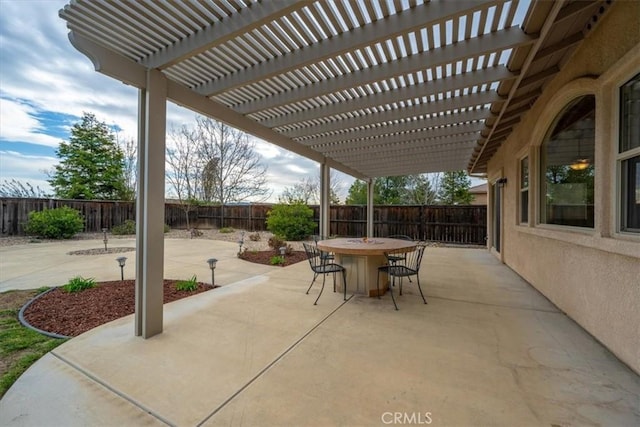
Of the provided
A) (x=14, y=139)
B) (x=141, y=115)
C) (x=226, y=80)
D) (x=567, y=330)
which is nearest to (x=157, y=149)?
(x=141, y=115)

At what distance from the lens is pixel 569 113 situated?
10.5 ft

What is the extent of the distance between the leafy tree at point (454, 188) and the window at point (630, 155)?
640 inches

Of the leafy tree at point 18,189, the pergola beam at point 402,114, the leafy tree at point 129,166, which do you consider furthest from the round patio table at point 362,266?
the leafy tree at point 129,166

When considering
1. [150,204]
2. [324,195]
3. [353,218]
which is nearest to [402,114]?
[324,195]

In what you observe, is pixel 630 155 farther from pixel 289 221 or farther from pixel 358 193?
pixel 358 193

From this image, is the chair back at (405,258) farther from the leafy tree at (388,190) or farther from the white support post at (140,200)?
the leafy tree at (388,190)

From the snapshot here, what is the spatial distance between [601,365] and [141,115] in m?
4.65

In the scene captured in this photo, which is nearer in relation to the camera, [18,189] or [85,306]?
[85,306]

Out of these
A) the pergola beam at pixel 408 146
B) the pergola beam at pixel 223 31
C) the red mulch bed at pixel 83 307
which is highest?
the pergola beam at pixel 408 146

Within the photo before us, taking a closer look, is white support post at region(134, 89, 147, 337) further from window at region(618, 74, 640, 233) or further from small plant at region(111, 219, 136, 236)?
small plant at region(111, 219, 136, 236)

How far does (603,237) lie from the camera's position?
231 centimetres

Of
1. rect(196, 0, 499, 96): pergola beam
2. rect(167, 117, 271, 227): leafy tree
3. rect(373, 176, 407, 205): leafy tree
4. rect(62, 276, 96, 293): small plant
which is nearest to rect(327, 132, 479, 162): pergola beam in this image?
rect(196, 0, 499, 96): pergola beam

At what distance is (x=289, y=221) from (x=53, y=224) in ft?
30.1

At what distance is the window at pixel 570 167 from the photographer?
2.78 meters
